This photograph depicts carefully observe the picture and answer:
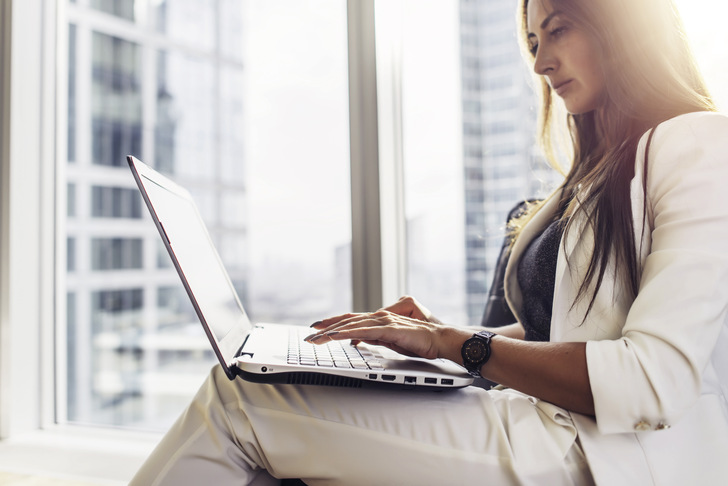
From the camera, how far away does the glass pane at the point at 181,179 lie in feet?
5.85

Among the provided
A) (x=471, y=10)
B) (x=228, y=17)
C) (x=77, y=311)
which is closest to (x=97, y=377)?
(x=77, y=311)

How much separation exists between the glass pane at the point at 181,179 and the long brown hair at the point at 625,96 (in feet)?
3.22

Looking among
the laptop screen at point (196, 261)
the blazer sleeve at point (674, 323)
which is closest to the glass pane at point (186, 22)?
the laptop screen at point (196, 261)

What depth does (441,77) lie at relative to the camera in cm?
161

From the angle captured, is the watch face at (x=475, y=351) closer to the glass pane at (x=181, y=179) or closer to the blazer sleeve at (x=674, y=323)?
the blazer sleeve at (x=674, y=323)

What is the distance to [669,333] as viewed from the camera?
0.61 meters

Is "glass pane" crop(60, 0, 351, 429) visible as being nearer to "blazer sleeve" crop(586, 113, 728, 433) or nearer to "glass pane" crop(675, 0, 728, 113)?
"glass pane" crop(675, 0, 728, 113)

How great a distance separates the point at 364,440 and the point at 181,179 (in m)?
1.63

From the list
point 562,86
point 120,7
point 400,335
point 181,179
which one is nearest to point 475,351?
point 400,335

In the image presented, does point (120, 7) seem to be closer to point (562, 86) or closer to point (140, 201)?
point (140, 201)

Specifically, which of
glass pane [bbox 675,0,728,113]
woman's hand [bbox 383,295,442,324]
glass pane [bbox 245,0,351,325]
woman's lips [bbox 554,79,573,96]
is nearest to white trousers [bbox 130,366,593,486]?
woman's hand [bbox 383,295,442,324]

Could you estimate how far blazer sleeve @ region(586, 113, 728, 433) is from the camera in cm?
61

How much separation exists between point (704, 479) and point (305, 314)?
1.31 m

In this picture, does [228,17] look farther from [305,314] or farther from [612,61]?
[612,61]
